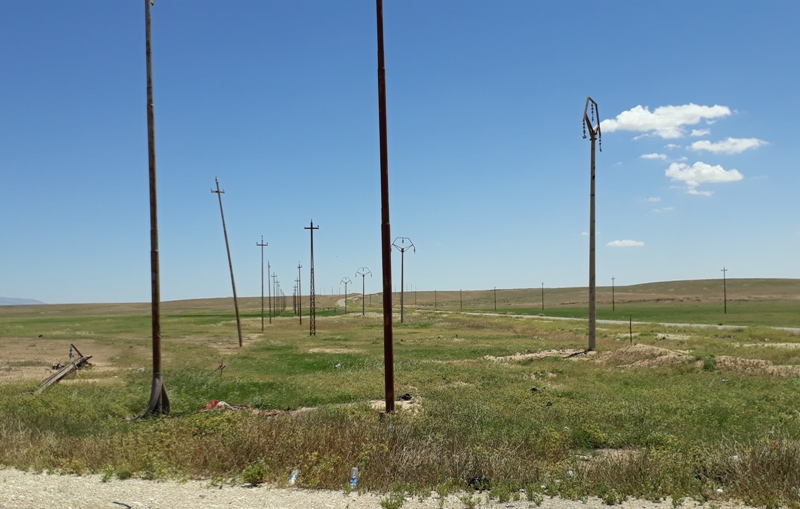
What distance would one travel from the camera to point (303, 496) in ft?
27.6

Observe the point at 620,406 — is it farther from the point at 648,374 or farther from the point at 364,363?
the point at 364,363

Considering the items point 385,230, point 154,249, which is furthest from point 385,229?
point 154,249

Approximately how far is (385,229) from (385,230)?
23mm

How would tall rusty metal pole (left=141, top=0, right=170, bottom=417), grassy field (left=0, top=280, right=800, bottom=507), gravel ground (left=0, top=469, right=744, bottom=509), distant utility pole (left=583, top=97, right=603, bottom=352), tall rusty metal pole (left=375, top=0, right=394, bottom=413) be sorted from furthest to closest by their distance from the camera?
distant utility pole (left=583, top=97, right=603, bottom=352), tall rusty metal pole (left=141, top=0, right=170, bottom=417), tall rusty metal pole (left=375, top=0, right=394, bottom=413), grassy field (left=0, top=280, right=800, bottom=507), gravel ground (left=0, top=469, right=744, bottom=509)

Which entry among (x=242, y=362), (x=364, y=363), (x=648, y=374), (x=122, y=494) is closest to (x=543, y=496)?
(x=122, y=494)

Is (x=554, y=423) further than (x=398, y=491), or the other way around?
(x=554, y=423)

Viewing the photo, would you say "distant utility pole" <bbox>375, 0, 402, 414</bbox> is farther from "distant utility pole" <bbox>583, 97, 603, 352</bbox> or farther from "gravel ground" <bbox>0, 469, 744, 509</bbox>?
"distant utility pole" <bbox>583, 97, 603, 352</bbox>

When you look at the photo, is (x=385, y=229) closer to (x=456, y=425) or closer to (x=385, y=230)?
(x=385, y=230)

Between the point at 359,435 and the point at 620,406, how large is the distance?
32.4ft

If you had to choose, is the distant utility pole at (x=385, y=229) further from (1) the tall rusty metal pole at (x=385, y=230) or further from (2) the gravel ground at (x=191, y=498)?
Result: (2) the gravel ground at (x=191, y=498)

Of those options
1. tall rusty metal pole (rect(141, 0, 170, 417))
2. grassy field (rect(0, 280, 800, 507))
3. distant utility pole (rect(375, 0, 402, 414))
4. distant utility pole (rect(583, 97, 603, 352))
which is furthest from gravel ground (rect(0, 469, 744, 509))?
distant utility pole (rect(583, 97, 603, 352))

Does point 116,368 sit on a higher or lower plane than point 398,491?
lower

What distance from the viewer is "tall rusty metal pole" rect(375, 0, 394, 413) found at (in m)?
13.7

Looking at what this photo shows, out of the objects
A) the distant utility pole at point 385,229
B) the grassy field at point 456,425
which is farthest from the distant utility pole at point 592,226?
the distant utility pole at point 385,229
